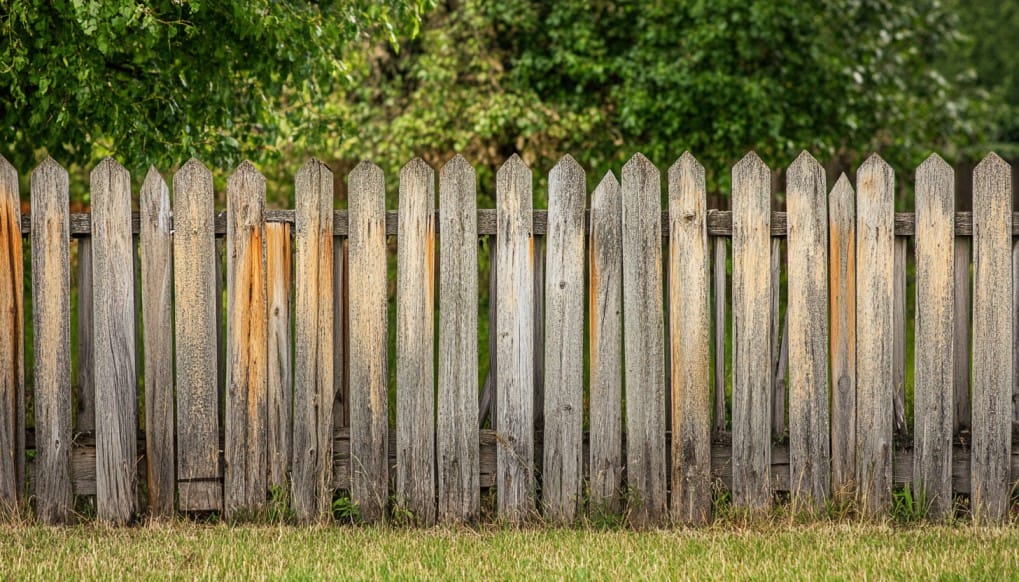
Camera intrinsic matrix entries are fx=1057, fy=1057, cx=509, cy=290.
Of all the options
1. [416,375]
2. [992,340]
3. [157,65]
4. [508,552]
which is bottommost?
[508,552]

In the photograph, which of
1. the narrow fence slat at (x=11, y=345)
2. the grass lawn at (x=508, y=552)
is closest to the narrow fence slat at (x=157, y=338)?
the grass lawn at (x=508, y=552)

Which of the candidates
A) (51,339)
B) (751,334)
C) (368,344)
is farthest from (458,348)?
(51,339)

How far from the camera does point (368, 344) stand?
4.51 metres

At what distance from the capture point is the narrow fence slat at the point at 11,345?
4.43 metres

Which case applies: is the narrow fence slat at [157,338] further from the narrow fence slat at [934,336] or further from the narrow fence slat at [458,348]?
the narrow fence slat at [934,336]

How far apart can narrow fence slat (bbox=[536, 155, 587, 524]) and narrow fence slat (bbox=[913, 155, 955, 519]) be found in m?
1.44

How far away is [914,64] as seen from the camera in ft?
41.9

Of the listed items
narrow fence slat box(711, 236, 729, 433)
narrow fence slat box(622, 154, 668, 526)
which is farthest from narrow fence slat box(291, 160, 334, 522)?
narrow fence slat box(711, 236, 729, 433)

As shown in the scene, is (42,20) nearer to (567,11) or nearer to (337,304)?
(337,304)

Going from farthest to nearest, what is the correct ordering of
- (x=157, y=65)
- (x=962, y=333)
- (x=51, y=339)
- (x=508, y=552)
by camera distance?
(x=157, y=65)
(x=962, y=333)
(x=51, y=339)
(x=508, y=552)

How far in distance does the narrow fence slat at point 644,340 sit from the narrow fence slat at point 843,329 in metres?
0.75

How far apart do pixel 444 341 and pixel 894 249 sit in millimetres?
1971

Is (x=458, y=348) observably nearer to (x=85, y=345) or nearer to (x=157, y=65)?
(x=85, y=345)

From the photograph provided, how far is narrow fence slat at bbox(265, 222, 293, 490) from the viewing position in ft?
14.7
